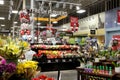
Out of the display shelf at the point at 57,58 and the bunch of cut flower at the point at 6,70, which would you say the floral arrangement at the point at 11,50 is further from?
the display shelf at the point at 57,58

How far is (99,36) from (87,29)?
7.68ft

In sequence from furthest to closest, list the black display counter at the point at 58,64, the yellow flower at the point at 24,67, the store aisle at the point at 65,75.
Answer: the black display counter at the point at 58,64 < the store aisle at the point at 65,75 < the yellow flower at the point at 24,67

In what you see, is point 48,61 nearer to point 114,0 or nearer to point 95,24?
point 114,0

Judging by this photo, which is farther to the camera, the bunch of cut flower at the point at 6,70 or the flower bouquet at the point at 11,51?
the flower bouquet at the point at 11,51

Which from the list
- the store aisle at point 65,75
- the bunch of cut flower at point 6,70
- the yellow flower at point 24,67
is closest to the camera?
the bunch of cut flower at point 6,70

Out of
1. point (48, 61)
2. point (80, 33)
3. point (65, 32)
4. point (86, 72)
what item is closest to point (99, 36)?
point (80, 33)

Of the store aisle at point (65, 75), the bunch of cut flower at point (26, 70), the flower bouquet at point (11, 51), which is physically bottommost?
the store aisle at point (65, 75)

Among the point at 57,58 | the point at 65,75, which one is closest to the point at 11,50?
the point at 65,75

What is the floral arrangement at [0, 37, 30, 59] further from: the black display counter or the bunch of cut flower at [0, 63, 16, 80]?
the black display counter

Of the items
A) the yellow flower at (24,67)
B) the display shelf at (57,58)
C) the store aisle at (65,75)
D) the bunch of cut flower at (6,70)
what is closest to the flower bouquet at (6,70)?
the bunch of cut flower at (6,70)

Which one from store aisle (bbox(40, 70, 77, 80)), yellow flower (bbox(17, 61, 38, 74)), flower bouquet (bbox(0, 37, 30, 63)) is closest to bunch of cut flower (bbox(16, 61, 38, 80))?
yellow flower (bbox(17, 61, 38, 74))

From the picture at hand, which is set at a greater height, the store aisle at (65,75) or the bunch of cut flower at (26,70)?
the bunch of cut flower at (26,70)

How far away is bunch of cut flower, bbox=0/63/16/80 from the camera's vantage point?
84.5 inches

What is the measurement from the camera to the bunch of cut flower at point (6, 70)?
2.15 metres
